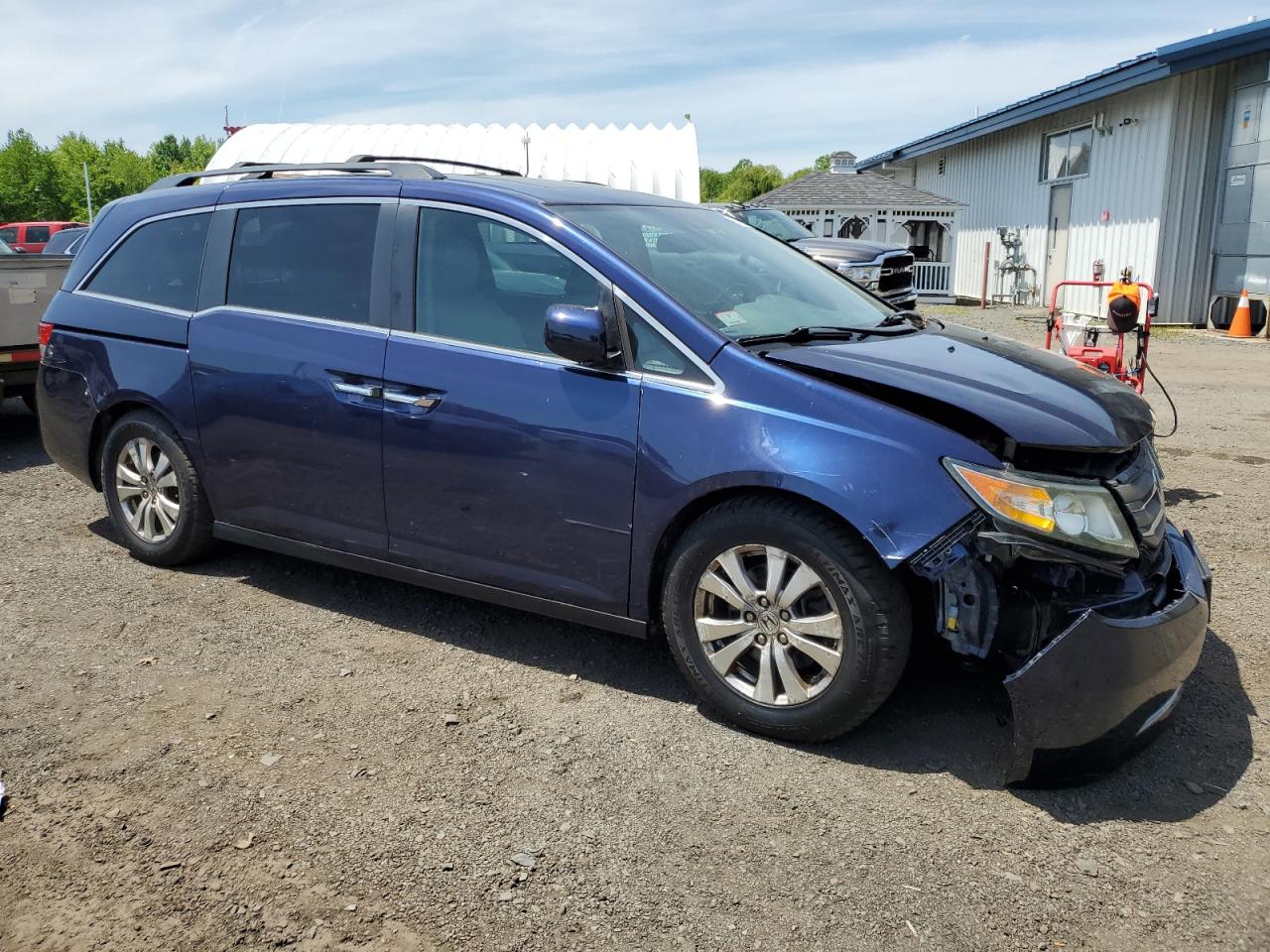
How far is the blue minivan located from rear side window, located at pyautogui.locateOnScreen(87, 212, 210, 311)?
0.05ft

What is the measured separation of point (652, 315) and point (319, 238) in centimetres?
167

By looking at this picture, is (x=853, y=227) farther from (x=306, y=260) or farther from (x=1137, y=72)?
(x=306, y=260)

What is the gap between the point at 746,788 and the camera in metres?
3.28

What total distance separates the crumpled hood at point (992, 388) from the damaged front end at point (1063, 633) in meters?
0.16

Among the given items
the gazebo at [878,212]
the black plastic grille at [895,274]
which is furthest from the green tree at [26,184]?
the black plastic grille at [895,274]

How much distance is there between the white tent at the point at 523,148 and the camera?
23719 millimetres

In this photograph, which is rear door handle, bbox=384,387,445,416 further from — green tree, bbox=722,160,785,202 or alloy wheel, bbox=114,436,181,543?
green tree, bbox=722,160,785,202

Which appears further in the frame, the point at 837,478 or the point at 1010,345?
the point at 1010,345

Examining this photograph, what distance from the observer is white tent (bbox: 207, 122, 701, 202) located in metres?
23.7

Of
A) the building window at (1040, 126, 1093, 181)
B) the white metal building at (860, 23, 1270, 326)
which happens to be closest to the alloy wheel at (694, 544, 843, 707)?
the white metal building at (860, 23, 1270, 326)

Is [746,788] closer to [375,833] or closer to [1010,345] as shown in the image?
[375,833]

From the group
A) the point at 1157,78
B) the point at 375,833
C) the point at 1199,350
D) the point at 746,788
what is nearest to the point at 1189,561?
the point at 746,788

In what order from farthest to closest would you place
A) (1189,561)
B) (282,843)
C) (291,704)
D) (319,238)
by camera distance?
(319,238), (291,704), (1189,561), (282,843)

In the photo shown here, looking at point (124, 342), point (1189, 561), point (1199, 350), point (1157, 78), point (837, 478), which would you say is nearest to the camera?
point (837, 478)
